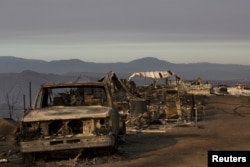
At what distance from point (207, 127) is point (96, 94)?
221 inches

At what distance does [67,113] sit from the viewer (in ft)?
48.3

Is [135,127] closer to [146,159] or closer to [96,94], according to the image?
[96,94]

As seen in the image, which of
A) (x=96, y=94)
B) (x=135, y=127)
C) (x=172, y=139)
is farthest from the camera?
(x=135, y=127)

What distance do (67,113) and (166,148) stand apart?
11.4 ft

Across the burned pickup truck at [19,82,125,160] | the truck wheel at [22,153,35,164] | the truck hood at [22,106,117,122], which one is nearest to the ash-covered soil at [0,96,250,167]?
the truck wheel at [22,153,35,164]

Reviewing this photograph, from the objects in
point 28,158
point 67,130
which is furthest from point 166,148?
point 28,158

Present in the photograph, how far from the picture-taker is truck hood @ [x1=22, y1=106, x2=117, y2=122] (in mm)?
14430

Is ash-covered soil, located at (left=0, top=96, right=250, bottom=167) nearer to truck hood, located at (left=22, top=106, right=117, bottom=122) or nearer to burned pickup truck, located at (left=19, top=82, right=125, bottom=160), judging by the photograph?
burned pickup truck, located at (left=19, top=82, right=125, bottom=160)

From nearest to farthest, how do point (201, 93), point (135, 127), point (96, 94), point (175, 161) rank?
1. point (175, 161)
2. point (96, 94)
3. point (135, 127)
4. point (201, 93)

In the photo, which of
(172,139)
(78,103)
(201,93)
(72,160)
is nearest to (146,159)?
(72,160)

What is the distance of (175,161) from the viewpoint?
46.4ft

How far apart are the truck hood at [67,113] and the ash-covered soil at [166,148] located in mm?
1031

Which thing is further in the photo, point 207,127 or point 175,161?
point 207,127

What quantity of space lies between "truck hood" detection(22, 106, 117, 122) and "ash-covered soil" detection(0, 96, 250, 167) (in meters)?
1.03
